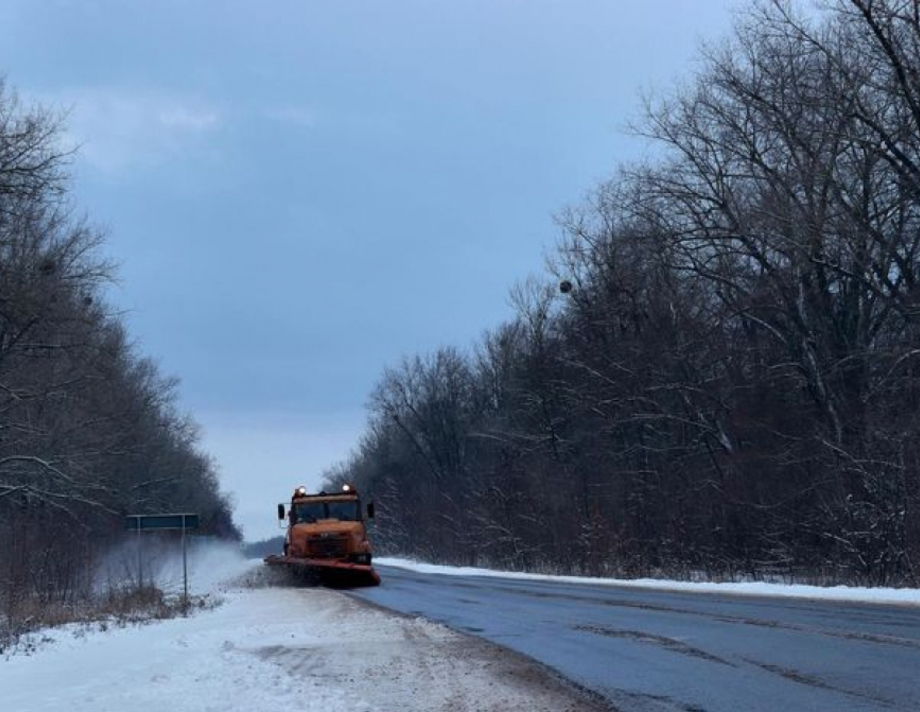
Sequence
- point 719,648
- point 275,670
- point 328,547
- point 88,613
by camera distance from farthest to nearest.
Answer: point 328,547, point 88,613, point 719,648, point 275,670

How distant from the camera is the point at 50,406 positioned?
47125mm

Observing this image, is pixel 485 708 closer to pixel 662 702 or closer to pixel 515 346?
pixel 662 702

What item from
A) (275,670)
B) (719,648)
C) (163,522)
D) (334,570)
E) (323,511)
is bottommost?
(719,648)

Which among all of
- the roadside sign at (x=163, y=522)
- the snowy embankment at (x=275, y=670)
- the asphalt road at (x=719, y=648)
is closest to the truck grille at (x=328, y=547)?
the roadside sign at (x=163, y=522)

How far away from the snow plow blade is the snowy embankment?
625 inches

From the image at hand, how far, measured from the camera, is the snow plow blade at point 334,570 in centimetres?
4022

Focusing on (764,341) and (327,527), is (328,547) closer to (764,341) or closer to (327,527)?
(327,527)

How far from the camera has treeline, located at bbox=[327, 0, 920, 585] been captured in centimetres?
3303

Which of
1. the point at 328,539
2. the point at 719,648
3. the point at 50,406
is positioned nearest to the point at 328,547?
the point at 328,539

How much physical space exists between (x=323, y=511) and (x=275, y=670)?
27.6m

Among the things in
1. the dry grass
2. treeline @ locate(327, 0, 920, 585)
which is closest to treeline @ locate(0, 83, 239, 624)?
the dry grass

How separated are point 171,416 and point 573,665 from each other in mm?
66331

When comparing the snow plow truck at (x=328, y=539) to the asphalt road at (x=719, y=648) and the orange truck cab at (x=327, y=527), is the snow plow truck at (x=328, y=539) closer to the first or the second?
the orange truck cab at (x=327, y=527)

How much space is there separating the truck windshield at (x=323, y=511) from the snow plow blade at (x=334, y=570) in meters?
1.49
